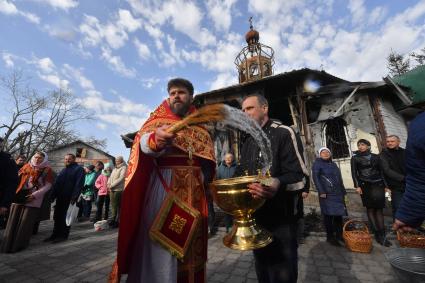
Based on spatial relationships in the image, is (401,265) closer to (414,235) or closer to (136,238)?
(136,238)

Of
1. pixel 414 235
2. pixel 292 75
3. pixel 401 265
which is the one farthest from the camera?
pixel 292 75

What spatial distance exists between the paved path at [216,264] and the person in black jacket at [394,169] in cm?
115

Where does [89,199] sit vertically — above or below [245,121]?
below

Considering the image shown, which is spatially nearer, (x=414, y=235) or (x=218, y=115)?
(x=218, y=115)

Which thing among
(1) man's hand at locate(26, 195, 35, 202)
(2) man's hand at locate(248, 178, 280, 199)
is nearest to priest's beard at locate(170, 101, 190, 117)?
(2) man's hand at locate(248, 178, 280, 199)

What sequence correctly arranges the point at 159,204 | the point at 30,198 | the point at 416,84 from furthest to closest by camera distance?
the point at 416,84, the point at 30,198, the point at 159,204

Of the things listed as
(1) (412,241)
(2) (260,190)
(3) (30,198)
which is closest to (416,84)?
(1) (412,241)

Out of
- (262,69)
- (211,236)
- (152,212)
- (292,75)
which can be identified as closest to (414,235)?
(211,236)

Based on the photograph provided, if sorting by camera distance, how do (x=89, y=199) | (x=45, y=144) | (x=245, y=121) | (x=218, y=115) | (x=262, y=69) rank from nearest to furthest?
1. (x=218, y=115)
2. (x=245, y=121)
3. (x=89, y=199)
4. (x=262, y=69)
5. (x=45, y=144)

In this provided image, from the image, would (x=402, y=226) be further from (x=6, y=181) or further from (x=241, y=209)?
(x=6, y=181)

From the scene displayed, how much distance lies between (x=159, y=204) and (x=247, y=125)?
971 mm

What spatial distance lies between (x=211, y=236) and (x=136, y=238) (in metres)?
4.24

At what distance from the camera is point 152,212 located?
6.36ft

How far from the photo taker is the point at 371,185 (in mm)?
5129
